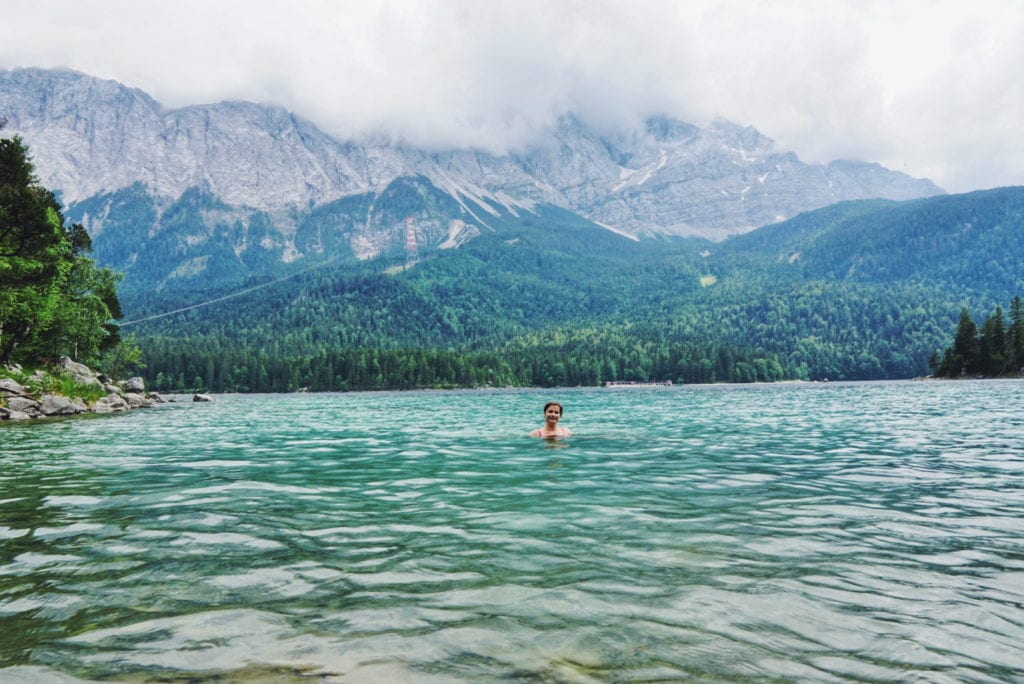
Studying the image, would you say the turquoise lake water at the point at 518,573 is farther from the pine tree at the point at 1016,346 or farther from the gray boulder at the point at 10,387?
the pine tree at the point at 1016,346

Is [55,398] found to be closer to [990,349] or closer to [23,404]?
[23,404]

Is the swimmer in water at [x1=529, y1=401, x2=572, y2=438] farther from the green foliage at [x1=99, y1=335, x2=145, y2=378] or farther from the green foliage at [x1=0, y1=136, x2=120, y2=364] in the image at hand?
the green foliage at [x1=99, y1=335, x2=145, y2=378]

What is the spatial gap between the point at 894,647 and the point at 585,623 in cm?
344

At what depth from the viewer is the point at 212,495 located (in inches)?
701

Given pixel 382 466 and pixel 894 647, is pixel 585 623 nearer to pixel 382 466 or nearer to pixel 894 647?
pixel 894 647

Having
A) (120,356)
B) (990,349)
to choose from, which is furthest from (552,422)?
(990,349)

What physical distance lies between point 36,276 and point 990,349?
598ft

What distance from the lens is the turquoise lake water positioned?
681cm

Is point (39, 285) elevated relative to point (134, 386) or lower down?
elevated

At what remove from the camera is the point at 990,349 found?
15038cm

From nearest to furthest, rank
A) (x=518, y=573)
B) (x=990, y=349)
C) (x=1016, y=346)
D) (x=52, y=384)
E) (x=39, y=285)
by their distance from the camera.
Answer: (x=518, y=573) < (x=39, y=285) < (x=52, y=384) < (x=1016, y=346) < (x=990, y=349)

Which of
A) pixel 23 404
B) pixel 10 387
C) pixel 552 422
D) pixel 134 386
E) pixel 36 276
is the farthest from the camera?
pixel 134 386

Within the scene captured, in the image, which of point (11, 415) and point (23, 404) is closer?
point (11, 415)

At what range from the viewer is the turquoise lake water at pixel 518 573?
22.3 feet
